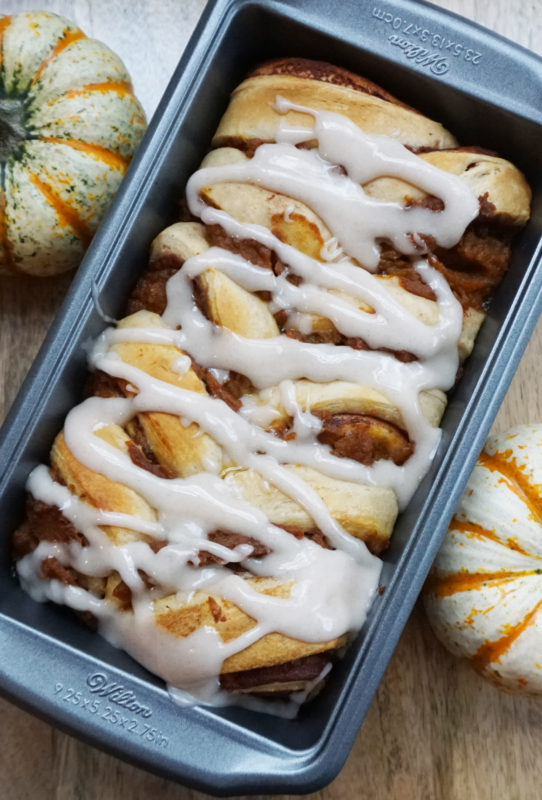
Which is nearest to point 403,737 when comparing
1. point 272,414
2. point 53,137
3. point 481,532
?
point 481,532

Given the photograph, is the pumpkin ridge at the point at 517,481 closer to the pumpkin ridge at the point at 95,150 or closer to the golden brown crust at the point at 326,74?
the golden brown crust at the point at 326,74

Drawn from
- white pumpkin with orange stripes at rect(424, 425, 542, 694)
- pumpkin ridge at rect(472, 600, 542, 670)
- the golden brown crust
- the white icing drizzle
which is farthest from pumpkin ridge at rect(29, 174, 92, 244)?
pumpkin ridge at rect(472, 600, 542, 670)

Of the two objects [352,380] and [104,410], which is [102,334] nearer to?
[104,410]

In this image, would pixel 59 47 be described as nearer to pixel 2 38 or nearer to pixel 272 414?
pixel 2 38

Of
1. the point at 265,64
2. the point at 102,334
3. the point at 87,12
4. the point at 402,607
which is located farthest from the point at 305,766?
the point at 87,12

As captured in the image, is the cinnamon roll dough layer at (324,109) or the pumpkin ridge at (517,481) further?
the pumpkin ridge at (517,481)

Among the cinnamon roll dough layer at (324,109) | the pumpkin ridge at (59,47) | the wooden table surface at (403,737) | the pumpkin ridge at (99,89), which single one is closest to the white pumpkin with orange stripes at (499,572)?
the wooden table surface at (403,737)

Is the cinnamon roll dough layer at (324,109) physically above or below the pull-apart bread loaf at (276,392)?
above

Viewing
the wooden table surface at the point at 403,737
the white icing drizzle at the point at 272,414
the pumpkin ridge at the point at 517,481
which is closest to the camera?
the white icing drizzle at the point at 272,414
